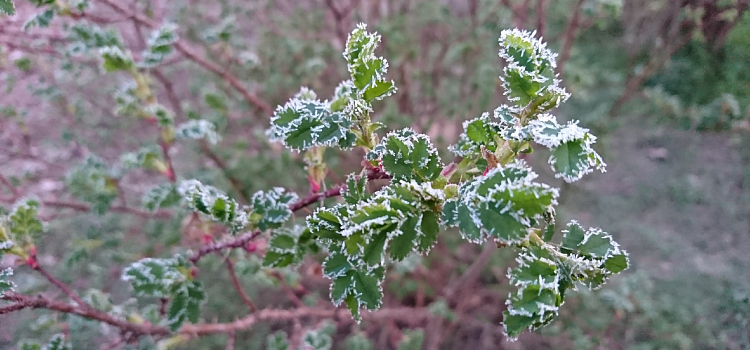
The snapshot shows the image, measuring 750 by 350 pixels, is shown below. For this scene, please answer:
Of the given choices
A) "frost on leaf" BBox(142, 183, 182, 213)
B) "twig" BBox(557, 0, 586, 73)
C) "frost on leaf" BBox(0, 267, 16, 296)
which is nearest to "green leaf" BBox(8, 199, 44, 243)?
"frost on leaf" BBox(0, 267, 16, 296)

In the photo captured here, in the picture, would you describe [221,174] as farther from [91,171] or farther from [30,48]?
[30,48]

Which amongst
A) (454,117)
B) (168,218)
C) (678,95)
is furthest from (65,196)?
(678,95)

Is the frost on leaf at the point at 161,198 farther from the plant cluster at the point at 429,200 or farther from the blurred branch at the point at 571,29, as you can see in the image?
the blurred branch at the point at 571,29

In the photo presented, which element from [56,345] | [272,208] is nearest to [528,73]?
[272,208]

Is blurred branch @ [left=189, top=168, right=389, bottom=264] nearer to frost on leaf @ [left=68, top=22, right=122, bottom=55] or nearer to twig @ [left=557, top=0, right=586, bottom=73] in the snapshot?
frost on leaf @ [left=68, top=22, right=122, bottom=55]

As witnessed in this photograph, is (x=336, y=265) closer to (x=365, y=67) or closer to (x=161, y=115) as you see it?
(x=365, y=67)

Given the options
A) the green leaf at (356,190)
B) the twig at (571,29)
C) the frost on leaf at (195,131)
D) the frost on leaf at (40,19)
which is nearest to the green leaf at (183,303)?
the frost on leaf at (195,131)
